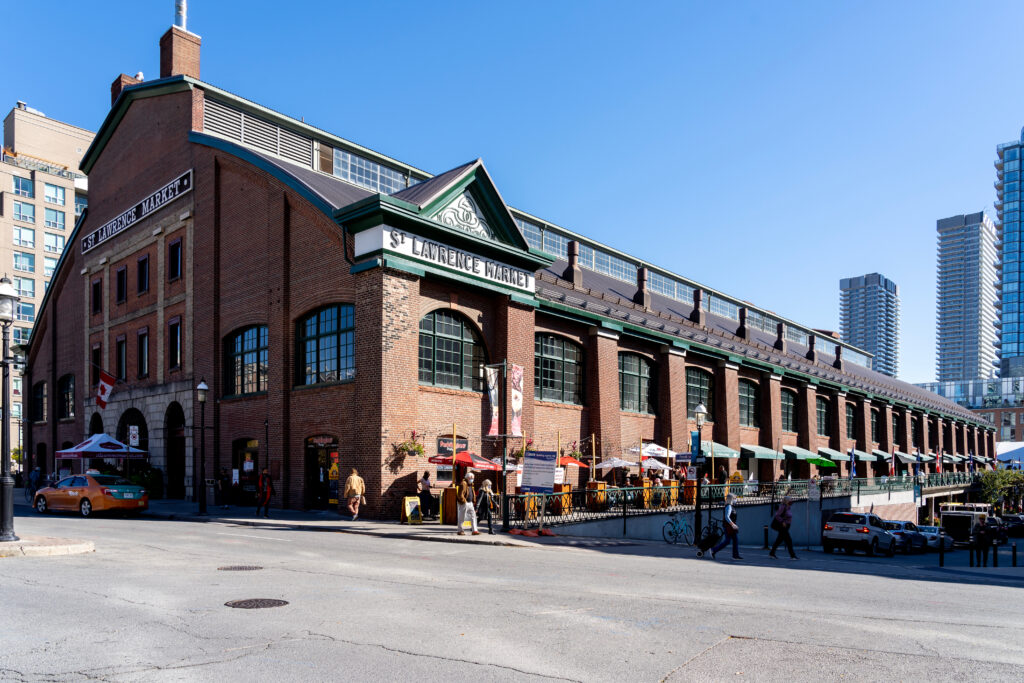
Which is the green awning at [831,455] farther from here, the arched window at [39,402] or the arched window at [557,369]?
the arched window at [39,402]

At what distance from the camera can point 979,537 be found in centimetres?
2697

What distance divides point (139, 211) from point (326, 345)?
1673 cm

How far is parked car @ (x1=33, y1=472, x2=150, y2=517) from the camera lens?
27.0 m

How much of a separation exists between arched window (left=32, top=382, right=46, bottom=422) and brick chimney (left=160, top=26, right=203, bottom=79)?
23246mm

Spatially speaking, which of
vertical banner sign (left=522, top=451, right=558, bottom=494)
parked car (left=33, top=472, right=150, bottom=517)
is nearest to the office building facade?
parked car (left=33, top=472, right=150, bottom=517)

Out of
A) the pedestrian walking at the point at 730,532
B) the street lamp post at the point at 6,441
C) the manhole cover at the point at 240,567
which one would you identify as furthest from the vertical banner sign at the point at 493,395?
the street lamp post at the point at 6,441

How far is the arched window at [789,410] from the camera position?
51.9 meters

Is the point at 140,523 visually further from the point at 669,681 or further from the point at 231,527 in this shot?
the point at 669,681

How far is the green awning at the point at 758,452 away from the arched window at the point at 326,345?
25.0m

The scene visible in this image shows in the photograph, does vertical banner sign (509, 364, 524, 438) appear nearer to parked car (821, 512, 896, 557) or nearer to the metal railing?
the metal railing

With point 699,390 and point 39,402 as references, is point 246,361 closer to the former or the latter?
point 699,390

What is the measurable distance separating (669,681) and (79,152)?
11025 centimetres

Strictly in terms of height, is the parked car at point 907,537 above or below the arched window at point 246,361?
below

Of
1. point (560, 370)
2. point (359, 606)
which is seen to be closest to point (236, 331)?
point (560, 370)
